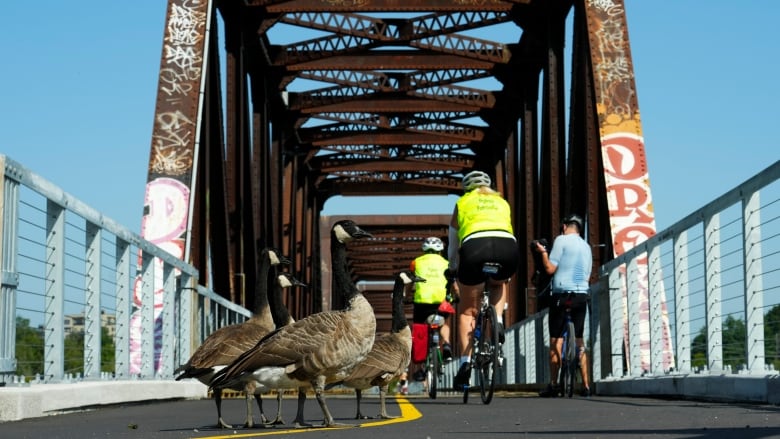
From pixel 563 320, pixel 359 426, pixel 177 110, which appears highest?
pixel 177 110

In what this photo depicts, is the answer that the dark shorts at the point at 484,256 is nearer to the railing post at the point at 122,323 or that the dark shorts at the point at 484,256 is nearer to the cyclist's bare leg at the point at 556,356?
the cyclist's bare leg at the point at 556,356

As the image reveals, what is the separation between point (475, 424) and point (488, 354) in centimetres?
400

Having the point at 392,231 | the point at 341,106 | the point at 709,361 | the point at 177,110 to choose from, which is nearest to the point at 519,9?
the point at 177,110

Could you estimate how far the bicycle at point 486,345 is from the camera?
11039mm

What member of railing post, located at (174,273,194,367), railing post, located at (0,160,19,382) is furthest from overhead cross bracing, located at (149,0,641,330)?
railing post, located at (0,160,19,382)

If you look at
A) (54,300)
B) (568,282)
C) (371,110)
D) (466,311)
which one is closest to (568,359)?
(568,282)

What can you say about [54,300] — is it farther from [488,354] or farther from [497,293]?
[497,293]

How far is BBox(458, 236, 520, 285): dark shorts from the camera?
11250mm

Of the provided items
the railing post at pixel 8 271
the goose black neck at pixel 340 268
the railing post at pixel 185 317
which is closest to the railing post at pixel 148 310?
the railing post at pixel 185 317

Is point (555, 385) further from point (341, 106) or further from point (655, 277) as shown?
point (341, 106)

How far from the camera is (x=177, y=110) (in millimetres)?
16906

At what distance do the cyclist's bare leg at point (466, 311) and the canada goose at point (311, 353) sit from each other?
4869 mm

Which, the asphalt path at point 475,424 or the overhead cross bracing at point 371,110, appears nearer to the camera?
the asphalt path at point 475,424

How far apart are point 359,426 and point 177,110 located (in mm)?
10137
